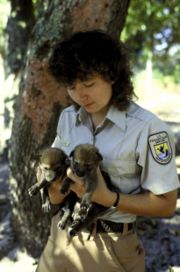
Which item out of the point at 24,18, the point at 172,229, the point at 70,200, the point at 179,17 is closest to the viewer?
the point at 70,200

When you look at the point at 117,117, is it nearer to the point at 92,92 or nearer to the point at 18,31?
the point at 92,92

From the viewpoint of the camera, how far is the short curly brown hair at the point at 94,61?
205 centimetres

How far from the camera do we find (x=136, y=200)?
205 centimetres

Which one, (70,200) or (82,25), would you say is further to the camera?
(82,25)

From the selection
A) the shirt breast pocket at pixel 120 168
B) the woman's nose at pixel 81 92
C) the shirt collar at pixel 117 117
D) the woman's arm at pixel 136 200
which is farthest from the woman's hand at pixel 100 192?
the woman's nose at pixel 81 92

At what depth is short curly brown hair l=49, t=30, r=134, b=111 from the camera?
2.05 m

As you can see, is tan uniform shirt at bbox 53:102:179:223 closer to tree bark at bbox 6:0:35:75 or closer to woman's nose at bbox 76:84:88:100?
woman's nose at bbox 76:84:88:100

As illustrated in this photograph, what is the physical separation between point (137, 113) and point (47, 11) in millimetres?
2019

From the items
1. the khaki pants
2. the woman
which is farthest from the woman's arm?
the khaki pants

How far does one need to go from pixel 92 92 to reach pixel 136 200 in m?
0.58

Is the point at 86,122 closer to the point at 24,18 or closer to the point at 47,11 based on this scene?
the point at 47,11

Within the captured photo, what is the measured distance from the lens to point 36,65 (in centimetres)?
368

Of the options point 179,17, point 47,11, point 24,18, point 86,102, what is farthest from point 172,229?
point 179,17

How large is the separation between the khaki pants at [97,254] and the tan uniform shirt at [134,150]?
0.12 metres
